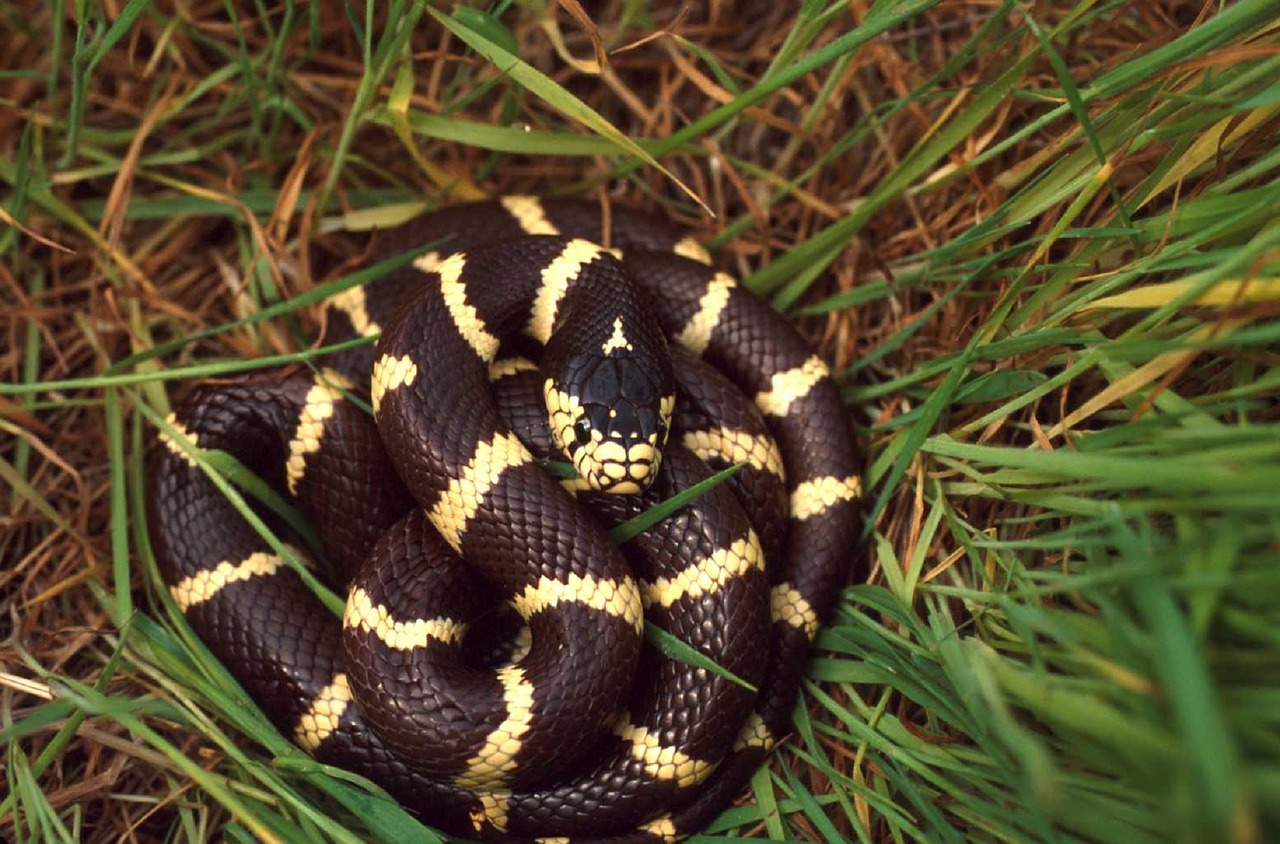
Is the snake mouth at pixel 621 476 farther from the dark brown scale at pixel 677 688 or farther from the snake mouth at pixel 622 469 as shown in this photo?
the dark brown scale at pixel 677 688

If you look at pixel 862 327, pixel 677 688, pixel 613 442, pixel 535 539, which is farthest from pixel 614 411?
pixel 862 327

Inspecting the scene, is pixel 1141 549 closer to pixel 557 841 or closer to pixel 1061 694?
pixel 1061 694

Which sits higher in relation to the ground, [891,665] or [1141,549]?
[1141,549]

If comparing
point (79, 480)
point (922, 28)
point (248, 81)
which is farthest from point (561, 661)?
point (922, 28)

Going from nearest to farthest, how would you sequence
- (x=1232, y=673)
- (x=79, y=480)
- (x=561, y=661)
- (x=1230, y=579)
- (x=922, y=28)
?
(x=1230, y=579) < (x=1232, y=673) < (x=561, y=661) < (x=79, y=480) < (x=922, y=28)

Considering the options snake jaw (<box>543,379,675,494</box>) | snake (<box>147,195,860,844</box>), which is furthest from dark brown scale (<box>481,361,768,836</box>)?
snake jaw (<box>543,379,675,494</box>)

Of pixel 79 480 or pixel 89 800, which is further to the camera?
pixel 79 480

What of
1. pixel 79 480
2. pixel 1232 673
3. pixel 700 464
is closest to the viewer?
pixel 1232 673
